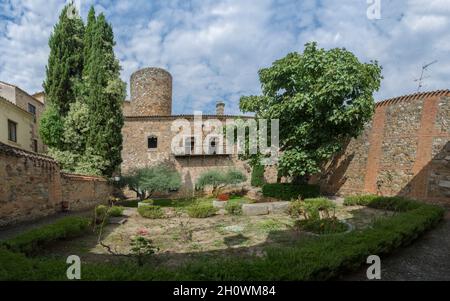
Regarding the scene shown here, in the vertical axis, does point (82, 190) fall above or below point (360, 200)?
above

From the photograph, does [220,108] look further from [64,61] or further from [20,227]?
[20,227]

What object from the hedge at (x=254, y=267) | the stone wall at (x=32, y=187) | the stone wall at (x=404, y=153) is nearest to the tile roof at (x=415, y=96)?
the stone wall at (x=404, y=153)

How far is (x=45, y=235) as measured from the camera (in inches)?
239

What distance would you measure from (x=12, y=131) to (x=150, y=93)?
37.4ft

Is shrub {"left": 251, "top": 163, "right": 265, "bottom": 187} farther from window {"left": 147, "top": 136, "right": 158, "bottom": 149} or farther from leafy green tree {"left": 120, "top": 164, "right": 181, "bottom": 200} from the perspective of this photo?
window {"left": 147, "top": 136, "right": 158, "bottom": 149}

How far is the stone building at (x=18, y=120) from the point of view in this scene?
767 inches

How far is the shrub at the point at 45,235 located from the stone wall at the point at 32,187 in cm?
216

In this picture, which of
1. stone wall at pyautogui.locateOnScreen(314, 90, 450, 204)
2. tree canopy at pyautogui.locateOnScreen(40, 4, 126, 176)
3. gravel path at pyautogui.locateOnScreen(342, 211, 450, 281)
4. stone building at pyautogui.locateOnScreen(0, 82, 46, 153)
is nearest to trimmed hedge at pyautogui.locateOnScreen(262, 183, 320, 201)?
stone wall at pyautogui.locateOnScreen(314, 90, 450, 204)

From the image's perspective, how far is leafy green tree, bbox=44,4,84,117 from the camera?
18398mm

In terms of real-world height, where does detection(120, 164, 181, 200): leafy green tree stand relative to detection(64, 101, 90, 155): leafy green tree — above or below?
below

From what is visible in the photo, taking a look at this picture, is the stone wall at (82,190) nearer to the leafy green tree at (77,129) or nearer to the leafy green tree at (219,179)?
the leafy green tree at (77,129)

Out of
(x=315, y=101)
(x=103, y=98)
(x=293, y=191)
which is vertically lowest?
(x=293, y=191)

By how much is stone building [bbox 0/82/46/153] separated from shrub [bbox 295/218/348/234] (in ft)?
70.8

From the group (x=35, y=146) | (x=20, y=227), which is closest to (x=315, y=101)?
(x=20, y=227)
